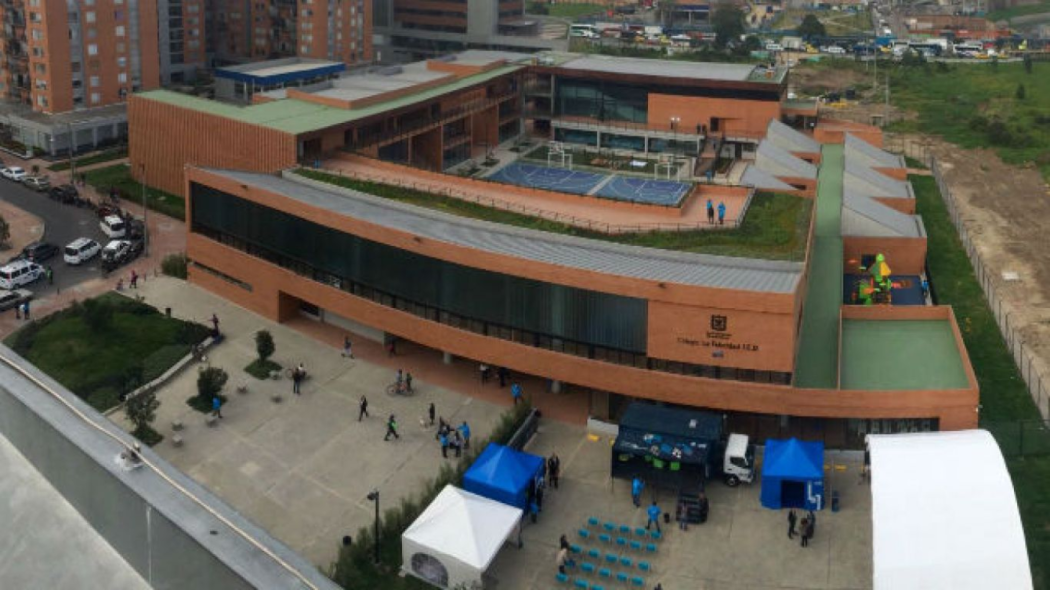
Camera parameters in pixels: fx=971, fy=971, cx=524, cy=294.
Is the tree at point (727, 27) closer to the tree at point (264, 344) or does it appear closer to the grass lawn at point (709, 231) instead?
the grass lawn at point (709, 231)

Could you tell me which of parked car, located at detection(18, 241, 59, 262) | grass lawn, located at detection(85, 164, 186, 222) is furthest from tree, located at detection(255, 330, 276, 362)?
grass lawn, located at detection(85, 164, 186, 222)

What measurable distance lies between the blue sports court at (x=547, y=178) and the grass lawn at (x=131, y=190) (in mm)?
18852

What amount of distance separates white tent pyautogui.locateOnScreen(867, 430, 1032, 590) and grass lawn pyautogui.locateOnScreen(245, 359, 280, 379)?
22100 millimetres

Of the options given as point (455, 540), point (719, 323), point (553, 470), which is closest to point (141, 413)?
point (455, 540)

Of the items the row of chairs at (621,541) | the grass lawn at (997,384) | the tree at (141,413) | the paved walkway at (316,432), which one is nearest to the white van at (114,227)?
the paved walkway at (316,432)

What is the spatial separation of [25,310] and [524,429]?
77.5 feet

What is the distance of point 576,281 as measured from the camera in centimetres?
3359

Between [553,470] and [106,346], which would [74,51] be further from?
[553,470]

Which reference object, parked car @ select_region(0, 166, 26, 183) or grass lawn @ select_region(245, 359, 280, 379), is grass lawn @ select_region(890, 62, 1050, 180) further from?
parked car @ select_region(0, 166, 26, 183)

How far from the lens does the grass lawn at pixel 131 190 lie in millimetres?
57375

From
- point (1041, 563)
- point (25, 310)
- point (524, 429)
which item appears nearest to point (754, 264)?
point (524, 429)

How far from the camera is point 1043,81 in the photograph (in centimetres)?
11319

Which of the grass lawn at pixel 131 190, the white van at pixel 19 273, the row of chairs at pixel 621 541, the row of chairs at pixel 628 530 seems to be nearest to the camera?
the row of chairs at pixel 621 541

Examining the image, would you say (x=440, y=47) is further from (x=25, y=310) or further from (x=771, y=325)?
(x=771, y=325)
